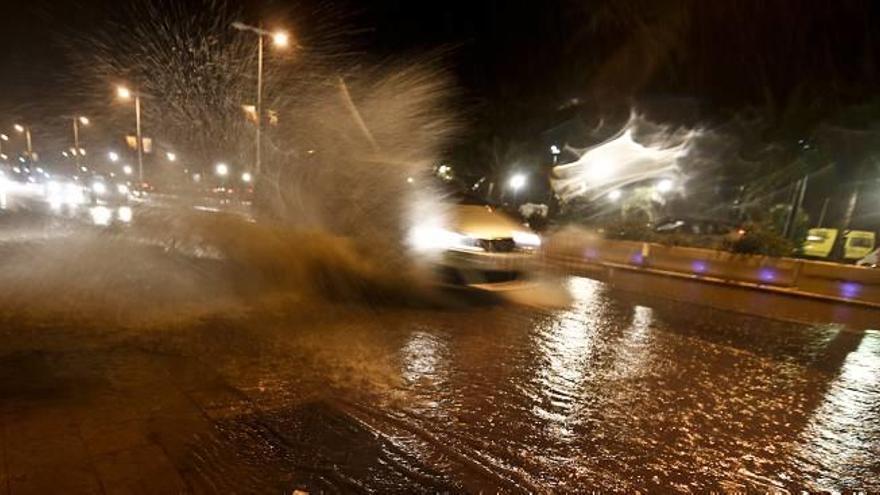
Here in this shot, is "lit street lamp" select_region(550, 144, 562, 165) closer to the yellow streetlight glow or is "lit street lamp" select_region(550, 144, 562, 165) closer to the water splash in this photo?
the water splash

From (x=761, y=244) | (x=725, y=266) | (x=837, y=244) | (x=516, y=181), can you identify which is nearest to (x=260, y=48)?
(x=725, y=266)

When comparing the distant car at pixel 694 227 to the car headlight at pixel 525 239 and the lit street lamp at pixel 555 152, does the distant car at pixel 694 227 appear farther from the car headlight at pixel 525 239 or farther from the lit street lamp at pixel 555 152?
the car headlight at pixel 525 239

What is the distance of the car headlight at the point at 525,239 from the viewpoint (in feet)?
A: 29.3

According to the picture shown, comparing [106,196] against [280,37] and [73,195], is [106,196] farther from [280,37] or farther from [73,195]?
[280,37]

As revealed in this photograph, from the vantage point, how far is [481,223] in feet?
29.9

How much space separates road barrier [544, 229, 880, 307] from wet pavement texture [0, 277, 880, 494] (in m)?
6.21

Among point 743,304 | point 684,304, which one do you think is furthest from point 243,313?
point 743,304

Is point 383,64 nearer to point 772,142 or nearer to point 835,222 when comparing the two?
point 772,142

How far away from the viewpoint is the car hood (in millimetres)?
8578

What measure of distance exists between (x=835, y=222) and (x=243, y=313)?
84.3ft

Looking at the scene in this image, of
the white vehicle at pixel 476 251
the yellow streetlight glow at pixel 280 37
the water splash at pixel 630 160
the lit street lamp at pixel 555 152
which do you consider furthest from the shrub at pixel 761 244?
the lit street lamp at pixel 555 152

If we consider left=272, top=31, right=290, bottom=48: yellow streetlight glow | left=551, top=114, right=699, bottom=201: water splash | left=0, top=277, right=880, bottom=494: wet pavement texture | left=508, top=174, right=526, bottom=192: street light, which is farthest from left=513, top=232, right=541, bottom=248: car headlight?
left=508, top=174, right=526, bottom=192: street light

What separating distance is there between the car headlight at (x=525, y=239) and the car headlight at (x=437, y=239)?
941 millimetres

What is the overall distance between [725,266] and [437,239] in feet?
29.5
